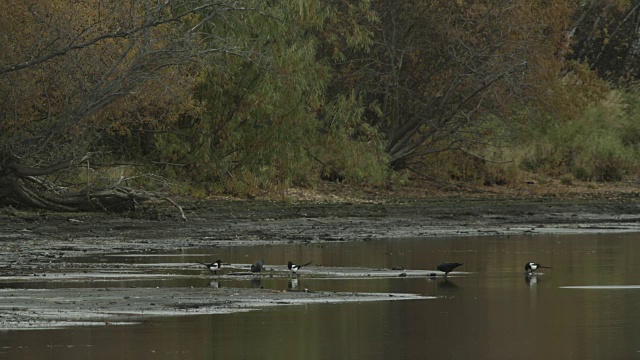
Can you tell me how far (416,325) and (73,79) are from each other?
1692 cm

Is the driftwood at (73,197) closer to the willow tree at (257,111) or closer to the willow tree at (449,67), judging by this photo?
the willow tree at (257,111)

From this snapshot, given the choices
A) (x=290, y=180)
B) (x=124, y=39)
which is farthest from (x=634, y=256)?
(x=290, y=180)

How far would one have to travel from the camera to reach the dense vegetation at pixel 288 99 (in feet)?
92.6

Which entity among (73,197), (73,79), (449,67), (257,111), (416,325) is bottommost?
(416,325)

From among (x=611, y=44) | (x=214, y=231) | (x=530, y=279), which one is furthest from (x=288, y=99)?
(x=611, y=44)

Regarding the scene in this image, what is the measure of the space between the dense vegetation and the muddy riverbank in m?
1.42

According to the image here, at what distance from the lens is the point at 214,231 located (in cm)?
2698

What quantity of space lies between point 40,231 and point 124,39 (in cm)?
534

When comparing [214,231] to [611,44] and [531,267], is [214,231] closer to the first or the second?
[531,267]

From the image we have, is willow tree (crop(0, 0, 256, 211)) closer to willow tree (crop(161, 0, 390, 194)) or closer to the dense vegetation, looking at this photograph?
the dense vegetation

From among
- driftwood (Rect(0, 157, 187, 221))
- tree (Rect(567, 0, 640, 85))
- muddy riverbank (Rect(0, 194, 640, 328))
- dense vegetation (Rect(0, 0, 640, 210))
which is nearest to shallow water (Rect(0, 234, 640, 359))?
muddy riverbank (Rect(0, 194, 640, 328))

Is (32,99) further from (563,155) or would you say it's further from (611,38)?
(611,38)

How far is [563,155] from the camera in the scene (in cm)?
4747

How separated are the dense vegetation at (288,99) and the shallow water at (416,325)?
8785 millimetres
